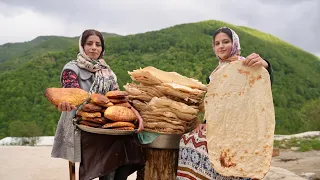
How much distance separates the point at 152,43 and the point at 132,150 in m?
38.4

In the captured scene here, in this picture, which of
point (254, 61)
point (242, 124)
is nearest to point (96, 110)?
point (242, 124)

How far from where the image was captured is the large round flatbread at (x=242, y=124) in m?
2.36

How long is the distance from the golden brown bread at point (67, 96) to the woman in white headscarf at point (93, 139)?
128 mm

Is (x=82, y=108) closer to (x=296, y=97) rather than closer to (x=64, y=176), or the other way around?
(x=64, y=176)

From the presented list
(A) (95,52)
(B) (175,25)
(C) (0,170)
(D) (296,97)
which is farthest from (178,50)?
(A) (95,52)

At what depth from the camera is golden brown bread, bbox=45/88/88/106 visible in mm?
2535

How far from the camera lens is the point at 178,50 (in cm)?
3844

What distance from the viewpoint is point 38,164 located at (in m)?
6.87

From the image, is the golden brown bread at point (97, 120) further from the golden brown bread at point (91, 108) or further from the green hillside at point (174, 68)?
the green hillside at point (174, 68)

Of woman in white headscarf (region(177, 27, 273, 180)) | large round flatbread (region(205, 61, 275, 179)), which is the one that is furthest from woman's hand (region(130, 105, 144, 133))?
large round flatbread (region(205, 61, 275, 179))

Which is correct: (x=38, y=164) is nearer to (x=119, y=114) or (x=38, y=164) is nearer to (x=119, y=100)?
(x=119, y=100)

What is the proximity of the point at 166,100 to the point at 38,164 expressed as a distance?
16.4ft

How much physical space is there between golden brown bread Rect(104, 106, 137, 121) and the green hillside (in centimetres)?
1528

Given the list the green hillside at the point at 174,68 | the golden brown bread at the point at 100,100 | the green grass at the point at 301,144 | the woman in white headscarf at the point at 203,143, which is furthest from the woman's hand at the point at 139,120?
the green hillside at the point at 174,68
